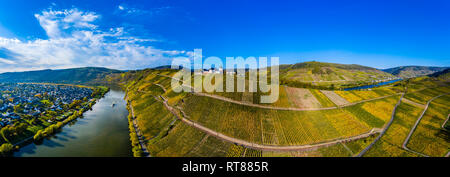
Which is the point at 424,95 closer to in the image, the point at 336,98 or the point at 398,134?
the point at 336,98

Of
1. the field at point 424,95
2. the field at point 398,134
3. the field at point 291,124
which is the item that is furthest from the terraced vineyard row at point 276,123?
the field at point 424,95

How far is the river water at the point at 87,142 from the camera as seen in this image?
91.7ft

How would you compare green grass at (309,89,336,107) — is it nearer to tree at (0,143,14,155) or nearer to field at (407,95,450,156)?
field at (407,95,450,156)

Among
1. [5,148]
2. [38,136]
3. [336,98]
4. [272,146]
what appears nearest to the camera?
[5,148]

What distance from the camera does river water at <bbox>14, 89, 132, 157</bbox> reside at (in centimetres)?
2795

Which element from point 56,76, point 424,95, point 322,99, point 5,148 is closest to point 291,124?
point 322,99

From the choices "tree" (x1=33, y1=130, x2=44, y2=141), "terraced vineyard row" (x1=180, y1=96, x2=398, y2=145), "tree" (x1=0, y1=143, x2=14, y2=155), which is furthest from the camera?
"tree" (x1=33, y1=130, x2=44, y2=141)

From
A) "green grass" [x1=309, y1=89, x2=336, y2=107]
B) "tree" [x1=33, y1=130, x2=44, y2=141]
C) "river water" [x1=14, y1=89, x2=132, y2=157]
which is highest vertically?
"green grass" [x1=309, y1=89, x2=336, y2=107]

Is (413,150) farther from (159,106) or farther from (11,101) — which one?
(11,101)

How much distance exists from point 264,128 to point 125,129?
34.5 m

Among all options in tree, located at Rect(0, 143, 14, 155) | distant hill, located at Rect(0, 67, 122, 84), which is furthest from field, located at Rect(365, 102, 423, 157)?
distant hill, located at Rect(0, 67, 122, 84)

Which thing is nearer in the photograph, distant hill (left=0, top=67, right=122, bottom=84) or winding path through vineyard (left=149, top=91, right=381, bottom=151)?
winding path through vineyard (left=149, top=91, right=381, bottom=151)

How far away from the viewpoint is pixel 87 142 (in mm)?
31594
